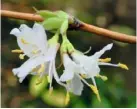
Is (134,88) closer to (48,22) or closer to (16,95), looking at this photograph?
(16,95)

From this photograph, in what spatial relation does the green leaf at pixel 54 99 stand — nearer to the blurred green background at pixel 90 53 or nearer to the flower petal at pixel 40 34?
the blurred green background at pixel 90 53

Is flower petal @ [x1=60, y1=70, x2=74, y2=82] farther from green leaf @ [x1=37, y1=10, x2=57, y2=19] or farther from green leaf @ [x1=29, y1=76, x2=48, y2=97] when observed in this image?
green leaf @ [x1=29, y1=76, x2=48, y2=97]

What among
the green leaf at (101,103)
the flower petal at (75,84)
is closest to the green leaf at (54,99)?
the green leaf at (101,103)

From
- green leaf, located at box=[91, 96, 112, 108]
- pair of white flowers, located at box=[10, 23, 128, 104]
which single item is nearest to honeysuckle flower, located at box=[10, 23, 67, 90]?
pair of white flowers, located at box=[10, 23, 128, 104]

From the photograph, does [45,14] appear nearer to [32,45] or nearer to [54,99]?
[32,45]

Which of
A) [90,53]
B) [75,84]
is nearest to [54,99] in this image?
[90,53]
